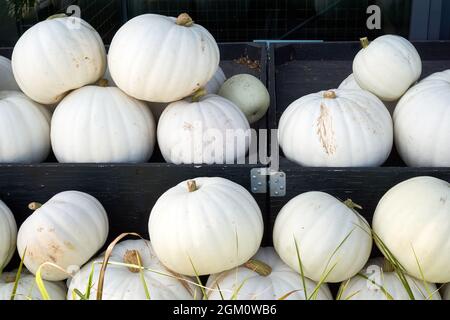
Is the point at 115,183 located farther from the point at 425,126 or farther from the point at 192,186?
the point at 425,126

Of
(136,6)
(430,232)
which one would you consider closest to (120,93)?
(430,232)

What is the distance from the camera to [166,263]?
5.24 ft

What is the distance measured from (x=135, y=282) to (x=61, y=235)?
25 cm

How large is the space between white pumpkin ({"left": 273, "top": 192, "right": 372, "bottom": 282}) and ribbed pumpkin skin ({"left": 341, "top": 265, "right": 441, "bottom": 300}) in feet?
0.14

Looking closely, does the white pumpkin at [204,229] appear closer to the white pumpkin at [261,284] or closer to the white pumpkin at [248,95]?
the white pumpkin at [261,284]

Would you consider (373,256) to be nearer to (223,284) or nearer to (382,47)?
(223,284)

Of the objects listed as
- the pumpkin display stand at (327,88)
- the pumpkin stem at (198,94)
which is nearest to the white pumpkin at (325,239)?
the pumpkin display stand at (327,88)

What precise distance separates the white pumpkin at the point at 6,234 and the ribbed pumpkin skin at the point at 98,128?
26 cm

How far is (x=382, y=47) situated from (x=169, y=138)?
0.85 metres

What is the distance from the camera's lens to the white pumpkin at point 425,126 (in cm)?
180

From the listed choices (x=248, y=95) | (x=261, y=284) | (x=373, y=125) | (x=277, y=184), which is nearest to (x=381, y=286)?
(x=261, y=284)

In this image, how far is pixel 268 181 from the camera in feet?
5.79

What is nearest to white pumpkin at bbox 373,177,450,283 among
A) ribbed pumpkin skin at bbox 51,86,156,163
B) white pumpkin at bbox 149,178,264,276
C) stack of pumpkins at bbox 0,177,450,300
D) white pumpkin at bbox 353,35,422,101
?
stack of pumpkins at bbox 0,177,450,300
